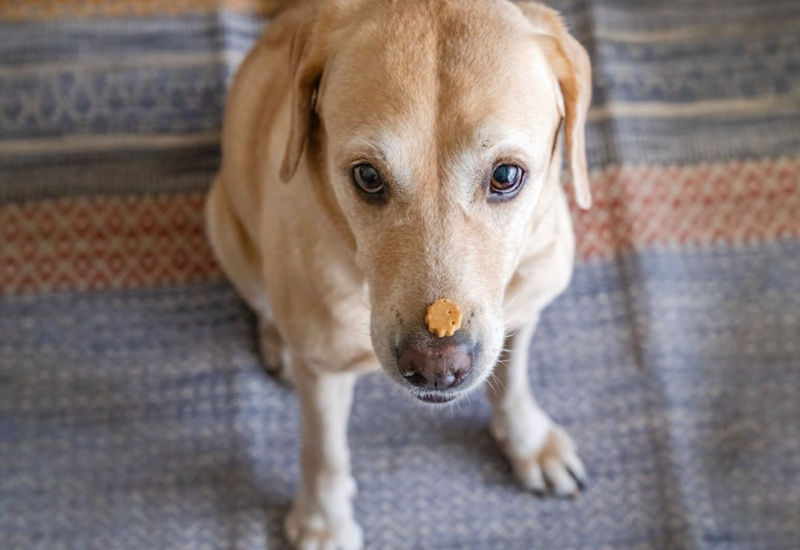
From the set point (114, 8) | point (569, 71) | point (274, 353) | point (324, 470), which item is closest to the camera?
point (569, 71)

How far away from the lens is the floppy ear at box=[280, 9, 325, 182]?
122 centimetres

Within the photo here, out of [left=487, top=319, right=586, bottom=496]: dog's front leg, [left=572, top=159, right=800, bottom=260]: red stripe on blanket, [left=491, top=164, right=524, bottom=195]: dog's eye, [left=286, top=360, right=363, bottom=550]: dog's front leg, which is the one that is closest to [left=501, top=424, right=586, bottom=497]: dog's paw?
[left=487, top=319, right=586, bottom=496]: dog's front leg

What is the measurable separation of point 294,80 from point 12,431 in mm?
1254

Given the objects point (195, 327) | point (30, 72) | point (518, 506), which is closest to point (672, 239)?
point (518, 506)

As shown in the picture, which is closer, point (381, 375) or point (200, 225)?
point (381, 375)

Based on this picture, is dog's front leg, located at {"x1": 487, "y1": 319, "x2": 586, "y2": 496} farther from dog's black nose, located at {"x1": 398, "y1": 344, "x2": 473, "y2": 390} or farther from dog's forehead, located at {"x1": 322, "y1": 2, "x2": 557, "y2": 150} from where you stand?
dog's forehead, located at {"x1": 322, "y1": 2, "x2": 557, "y2": 150}

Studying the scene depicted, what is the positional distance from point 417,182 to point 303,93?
0.27 meters

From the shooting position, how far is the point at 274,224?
1407 millimetres

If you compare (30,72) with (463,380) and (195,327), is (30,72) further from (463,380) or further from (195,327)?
(463,380)

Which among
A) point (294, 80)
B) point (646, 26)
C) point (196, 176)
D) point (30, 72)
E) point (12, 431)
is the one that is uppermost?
point (294, 80)

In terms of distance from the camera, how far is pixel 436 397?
1.25 m

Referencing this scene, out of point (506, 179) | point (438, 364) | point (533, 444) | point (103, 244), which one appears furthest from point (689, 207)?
point (103, 244)

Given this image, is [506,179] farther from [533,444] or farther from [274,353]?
[274,353]

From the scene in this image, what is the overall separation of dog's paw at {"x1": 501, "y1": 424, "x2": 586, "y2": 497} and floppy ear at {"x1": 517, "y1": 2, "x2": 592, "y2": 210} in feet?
2.47
